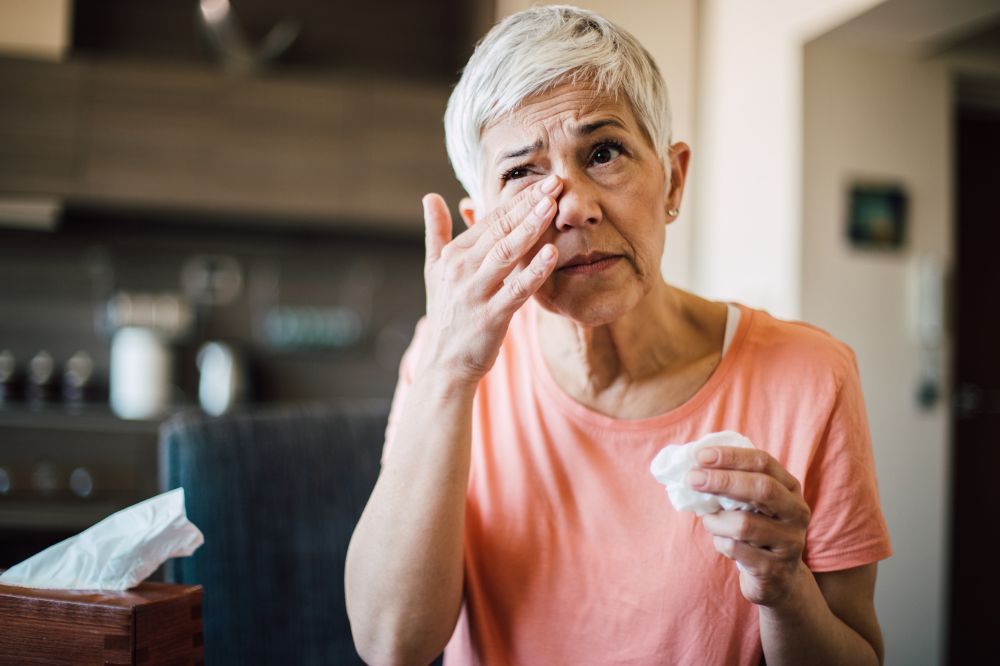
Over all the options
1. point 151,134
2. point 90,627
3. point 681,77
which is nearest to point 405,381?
point 90,627

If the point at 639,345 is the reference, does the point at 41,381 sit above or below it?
below

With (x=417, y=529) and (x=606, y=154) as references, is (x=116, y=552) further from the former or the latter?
(x=606, y=154)

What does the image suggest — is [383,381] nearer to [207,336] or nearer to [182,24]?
[207,336]

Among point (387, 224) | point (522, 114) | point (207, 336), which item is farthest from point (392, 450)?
point (207, 336)

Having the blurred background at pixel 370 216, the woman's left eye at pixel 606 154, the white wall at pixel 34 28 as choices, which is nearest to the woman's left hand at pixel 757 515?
the woman's left eye at pixel 606 154

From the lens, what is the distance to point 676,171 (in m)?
1.13

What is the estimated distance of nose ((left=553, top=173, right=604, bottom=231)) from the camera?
943mm

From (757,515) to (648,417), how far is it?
296mm

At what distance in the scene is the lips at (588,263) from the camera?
0.97 meters

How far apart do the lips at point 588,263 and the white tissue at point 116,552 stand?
1.70 ft

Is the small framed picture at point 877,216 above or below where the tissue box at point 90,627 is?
above

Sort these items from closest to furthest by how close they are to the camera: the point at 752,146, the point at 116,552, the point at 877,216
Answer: the point at 116,552 → the point at 877,216 → the point at 752,146

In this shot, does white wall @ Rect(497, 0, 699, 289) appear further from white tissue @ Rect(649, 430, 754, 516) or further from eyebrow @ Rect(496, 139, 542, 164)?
white tissue @ Rect(649, 430, 754, 516)

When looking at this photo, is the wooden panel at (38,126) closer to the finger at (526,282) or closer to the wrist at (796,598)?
the finger at (526,282)
